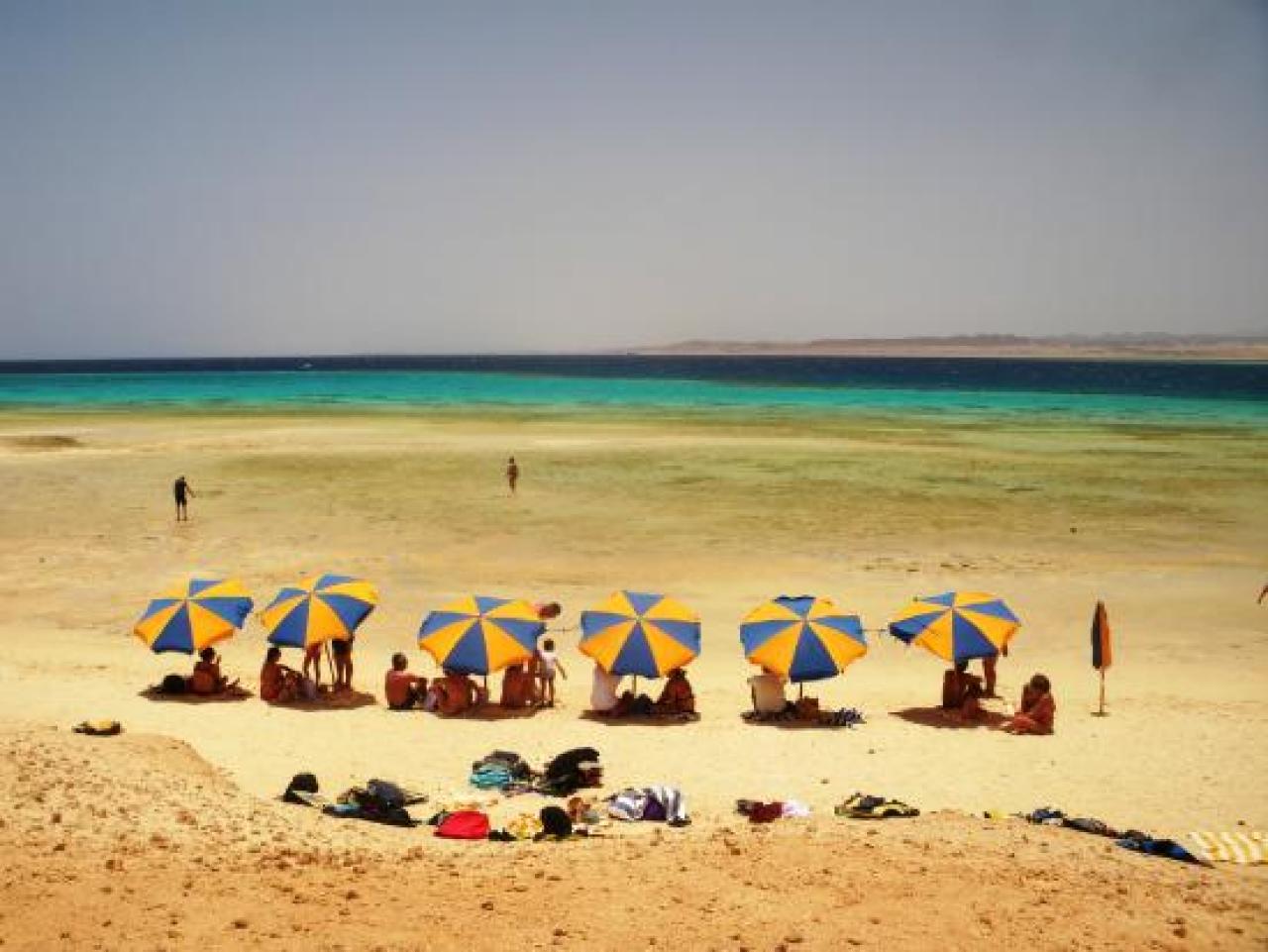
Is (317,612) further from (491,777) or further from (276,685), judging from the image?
(491,777)

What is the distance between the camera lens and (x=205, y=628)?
50.2 ft

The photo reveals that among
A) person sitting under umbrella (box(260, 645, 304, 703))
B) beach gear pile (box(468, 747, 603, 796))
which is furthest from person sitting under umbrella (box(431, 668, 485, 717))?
beach gear pile (box(468, 747, 603, 796))

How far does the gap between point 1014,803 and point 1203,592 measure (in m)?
14.9

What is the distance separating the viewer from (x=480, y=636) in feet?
47.8

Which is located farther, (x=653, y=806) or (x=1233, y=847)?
(x=653, y=806)

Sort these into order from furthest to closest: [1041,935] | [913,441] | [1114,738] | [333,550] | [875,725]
→ [913,441]
[333,550]
[875,725]
[1114,738]
[1041,935]

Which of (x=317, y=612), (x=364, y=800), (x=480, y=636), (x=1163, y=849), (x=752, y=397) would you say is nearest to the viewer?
(x=1163, y=849)

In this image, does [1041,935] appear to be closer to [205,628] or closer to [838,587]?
[205,628]

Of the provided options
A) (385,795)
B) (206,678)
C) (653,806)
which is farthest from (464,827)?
(206,678)

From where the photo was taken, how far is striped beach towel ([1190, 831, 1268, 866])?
9.49 meters

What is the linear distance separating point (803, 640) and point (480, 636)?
461 cm

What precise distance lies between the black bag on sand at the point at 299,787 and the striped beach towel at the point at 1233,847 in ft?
29.2

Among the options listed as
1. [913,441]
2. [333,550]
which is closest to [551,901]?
[333,550]

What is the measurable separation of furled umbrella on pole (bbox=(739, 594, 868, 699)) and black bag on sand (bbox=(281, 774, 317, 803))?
626 cm
